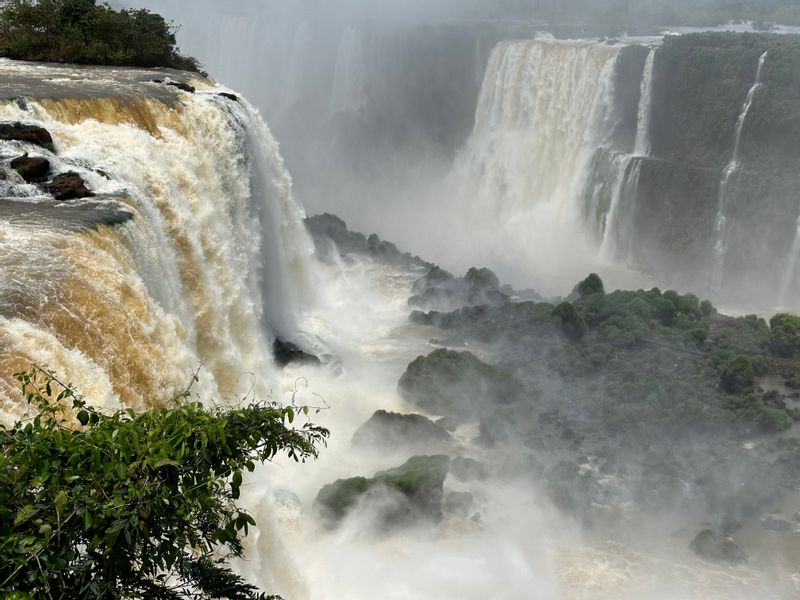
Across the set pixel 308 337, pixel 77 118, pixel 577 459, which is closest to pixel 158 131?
pixel 77 118

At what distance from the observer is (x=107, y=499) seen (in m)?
3.98

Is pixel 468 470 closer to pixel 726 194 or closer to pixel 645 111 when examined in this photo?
pixel 726 194

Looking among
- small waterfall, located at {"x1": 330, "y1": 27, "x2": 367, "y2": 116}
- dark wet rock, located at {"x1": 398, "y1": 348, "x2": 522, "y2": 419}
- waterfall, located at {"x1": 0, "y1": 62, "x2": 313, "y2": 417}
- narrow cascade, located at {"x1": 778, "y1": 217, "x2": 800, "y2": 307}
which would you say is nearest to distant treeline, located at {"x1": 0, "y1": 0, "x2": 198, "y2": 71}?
waterfall, located at {"x1": 0, "y1": 62, "x2": 313, "y2": 417}

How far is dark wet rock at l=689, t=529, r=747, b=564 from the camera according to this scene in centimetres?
1251

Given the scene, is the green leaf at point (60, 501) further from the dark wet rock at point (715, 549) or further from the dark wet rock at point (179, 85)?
Result: the dark wet rock at point (179, 85)

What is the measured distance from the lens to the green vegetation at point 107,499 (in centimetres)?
374

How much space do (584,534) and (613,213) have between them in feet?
54.6

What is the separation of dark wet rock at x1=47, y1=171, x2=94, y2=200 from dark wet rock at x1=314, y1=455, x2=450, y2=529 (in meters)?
5.91

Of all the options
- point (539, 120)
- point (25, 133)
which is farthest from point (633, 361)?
point (539, 120)

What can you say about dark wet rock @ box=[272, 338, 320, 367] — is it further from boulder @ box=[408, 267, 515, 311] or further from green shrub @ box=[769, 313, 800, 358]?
green shrub @ box=[769, 313, 800, 358]

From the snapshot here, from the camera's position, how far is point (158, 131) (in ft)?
47.2

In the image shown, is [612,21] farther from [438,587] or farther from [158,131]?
[438,587]

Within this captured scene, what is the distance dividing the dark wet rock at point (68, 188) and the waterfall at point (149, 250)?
0.65 ft

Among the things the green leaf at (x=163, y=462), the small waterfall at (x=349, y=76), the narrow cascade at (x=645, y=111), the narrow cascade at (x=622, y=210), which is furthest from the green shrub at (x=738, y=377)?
the small waterfall at (x=349, y=76)
